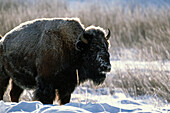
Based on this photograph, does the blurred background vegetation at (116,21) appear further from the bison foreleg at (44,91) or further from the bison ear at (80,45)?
the bison foreleg at (44,91)

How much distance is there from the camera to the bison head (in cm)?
436

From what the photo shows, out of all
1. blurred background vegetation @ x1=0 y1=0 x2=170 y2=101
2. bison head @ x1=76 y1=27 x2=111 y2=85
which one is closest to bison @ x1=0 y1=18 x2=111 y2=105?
bison head @ x1=76 y1=27 x2=111 y2=85

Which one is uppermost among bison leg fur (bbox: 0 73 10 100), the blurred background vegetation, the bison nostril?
the blurred background vegetation

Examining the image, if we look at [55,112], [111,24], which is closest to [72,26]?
[55,112]

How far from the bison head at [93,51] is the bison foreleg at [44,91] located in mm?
577

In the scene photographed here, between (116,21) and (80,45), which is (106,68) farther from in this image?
(116,21)

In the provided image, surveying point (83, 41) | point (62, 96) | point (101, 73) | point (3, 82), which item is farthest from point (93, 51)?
point (3, 82)

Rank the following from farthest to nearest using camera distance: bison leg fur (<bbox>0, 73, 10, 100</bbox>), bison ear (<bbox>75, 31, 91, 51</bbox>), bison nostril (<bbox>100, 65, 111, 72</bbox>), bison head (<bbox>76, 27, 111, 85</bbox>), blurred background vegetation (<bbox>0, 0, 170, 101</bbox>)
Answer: blurred background vegetation (<bbox>0, 0, 170, 101</bbox>)
bison leg fur (<bbox>0, 73, 10, 100</bbox>)
bison ear (<bbox>75, 31, 91, 51</bbox>)
bison head (<bbox>76, 27, 111, 85</bbox>)
bison nostril (<bbox>100, 65, 111, 72</bbox>)

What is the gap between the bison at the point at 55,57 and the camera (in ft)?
14.5

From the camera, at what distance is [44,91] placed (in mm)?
4422

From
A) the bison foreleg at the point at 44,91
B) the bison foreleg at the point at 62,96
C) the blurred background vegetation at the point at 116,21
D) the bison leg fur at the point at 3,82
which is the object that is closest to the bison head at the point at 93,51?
the bison foreleg at the point at 62,96

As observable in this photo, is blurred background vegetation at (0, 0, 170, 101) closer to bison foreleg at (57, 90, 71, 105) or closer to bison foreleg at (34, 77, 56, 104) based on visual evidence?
bison foreleg at (57, 90, 71, 105)

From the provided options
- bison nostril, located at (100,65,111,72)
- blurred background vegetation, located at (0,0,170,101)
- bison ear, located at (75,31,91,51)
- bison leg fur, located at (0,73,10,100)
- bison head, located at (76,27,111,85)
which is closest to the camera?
bison nostril, located at (100,65,111,72)

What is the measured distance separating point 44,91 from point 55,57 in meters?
0.49
